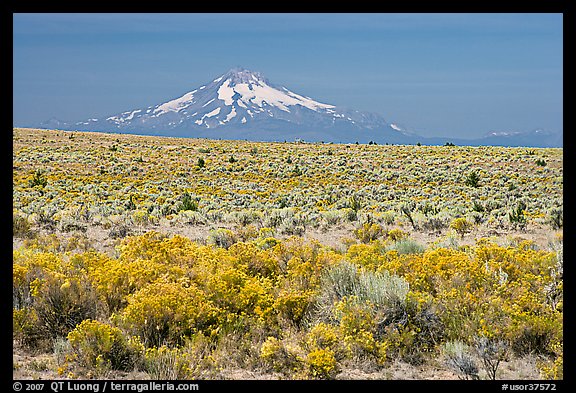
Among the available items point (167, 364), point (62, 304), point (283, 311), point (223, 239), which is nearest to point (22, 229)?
point (223, 239)

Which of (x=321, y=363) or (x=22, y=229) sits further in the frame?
(x=22, y=229)

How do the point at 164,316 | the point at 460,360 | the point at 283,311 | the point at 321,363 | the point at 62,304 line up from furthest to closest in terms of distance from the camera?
the point at 283,311
the point at 62,304
the point at 164,316
the point at 460,360
the point at 321,363

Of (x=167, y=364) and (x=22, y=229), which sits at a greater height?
(x=22, y=229)

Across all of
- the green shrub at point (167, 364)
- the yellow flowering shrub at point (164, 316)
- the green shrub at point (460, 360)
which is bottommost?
the green shrub at point (460, 360)

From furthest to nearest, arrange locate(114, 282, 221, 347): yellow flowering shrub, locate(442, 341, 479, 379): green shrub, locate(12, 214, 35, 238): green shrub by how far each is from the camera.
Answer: locate(12, 214, 35, 238): green shrub < locate(114, 282, 221, 347): yellow flowering shrub < locate(442, 341, 479, 379): green shrub

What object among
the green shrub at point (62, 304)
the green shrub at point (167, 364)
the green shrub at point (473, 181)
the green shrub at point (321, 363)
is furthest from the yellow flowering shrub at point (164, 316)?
the green shrub at point (473, 181)

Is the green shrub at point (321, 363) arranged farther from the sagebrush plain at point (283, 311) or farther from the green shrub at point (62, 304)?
the green shrub at point (62, 304)

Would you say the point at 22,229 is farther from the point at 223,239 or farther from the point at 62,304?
the point at 62,304

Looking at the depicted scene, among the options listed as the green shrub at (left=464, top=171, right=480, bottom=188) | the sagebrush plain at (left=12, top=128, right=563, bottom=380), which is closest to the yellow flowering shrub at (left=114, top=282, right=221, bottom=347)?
the sagebrush plain at (left=12, top=128, right=563, bottom=380)

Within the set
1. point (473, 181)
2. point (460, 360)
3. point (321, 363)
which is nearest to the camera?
point (321, 363)

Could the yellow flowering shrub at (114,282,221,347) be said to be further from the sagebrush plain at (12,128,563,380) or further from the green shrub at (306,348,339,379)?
the green shrub at (306,348,339,379)

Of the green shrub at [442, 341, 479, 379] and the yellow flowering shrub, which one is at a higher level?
the yellow flowering shrub

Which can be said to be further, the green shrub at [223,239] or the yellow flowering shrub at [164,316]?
the green shrub at [223,239]

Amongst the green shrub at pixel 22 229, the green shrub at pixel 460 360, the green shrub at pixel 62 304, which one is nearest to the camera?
the green shrub at pixel 460 360
